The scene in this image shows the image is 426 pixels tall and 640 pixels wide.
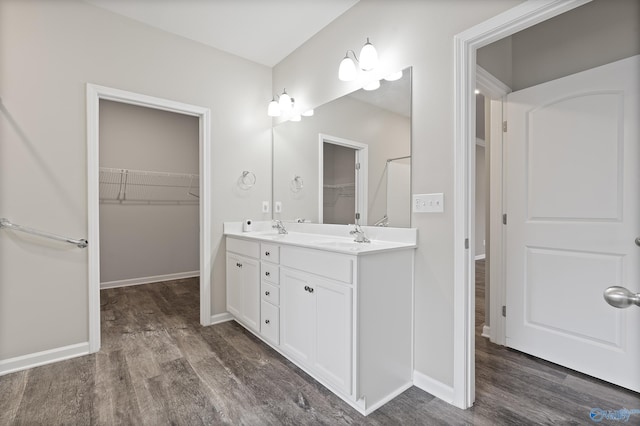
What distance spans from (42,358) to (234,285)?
1.37 m

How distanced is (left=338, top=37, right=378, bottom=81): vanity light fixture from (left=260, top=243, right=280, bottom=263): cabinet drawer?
133 centimetres

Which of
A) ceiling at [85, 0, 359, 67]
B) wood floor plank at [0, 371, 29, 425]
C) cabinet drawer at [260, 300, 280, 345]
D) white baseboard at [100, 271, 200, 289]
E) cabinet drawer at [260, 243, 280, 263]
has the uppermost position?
ceiling at [85, 0, 359, 67]

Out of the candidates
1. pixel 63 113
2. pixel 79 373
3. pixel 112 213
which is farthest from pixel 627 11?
pixel 112 213

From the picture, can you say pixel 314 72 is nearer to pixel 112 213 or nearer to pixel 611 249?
pixel 611 249

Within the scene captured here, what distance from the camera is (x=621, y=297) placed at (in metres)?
0.68

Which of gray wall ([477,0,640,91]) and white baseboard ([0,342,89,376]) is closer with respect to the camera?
gray wall ([477,0,640,91])

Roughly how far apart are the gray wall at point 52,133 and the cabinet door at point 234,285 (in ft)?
3.52

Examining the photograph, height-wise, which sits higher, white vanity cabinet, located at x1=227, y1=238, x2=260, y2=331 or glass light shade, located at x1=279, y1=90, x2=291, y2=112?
glass light shade, located at x1=279, y1=90, x2=291, y2=112

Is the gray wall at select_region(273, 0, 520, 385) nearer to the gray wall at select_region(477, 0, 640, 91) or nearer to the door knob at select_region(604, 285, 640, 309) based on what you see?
the gray wall at select_region(477, 0, 640, 91)

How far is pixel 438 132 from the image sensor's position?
5.89 feet

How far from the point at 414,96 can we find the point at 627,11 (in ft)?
4.31

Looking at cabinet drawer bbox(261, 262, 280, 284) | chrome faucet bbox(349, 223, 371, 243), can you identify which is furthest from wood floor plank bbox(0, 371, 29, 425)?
chrome faucet bbox(349, 223, 371, 243)

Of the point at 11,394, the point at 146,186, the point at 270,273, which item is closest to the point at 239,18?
the point at 270,273

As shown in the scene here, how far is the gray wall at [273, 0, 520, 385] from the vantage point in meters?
1.73
